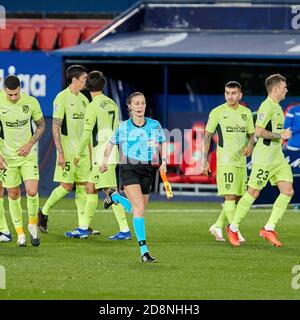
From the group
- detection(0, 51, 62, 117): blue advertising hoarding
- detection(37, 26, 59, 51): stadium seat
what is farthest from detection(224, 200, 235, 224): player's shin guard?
detection(37, 26, 59, 51): stadium seat

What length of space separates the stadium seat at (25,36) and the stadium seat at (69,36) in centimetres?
74

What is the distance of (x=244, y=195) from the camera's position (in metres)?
17.2

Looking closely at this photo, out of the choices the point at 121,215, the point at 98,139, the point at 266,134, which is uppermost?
the point at 266,134

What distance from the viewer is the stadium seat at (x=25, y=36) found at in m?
29.2

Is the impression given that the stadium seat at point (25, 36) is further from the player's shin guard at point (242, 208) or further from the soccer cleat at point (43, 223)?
the player's shin guard at point (242, 208)

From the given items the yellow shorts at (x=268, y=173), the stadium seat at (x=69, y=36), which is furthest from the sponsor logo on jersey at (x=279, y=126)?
the stadium seat at (x=69, y=36)

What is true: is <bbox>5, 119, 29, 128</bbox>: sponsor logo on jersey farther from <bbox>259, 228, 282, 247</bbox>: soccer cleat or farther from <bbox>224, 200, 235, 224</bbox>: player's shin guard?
<bbox>259, 228, 282, 247</bbox>: soccer cleat

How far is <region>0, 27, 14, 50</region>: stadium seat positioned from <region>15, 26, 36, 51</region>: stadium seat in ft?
0.54

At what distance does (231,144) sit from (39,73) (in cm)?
947

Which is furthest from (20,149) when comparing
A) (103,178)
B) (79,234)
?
(79,234)

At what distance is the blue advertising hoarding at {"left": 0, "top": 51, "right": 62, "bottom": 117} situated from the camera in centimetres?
2616

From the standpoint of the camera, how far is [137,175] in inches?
591

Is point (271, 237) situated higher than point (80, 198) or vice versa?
point (80, 198)

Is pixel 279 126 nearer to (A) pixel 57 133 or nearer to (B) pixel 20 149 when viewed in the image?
(A) pixel 57 133
